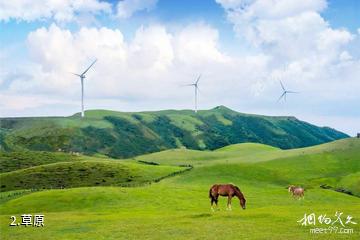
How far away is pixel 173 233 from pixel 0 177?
11159 cm

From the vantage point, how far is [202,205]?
2837 inches

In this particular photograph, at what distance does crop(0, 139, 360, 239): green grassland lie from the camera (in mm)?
38219

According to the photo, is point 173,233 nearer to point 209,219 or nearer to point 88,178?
point 209,219

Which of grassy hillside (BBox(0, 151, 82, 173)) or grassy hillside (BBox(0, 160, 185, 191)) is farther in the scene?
grassy hillside (BBox(0, 151, 82, 173))

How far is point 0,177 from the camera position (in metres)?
137

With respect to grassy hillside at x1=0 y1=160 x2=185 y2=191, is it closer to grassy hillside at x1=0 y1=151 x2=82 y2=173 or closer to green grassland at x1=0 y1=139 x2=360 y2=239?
green grassland at x1=0 y1=139 x2=360 y2=239

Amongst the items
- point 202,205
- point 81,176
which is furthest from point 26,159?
point 202,205

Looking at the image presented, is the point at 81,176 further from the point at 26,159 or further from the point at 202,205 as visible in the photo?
the point at 202,205

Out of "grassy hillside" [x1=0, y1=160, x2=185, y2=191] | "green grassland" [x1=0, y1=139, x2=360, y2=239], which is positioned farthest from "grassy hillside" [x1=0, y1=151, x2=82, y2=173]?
"green grassland" [x1=0, y1=139, x2=360, y2=239]

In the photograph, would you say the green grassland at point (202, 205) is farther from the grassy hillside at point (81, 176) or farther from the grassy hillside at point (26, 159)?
the grassy hillside at point (26, 159)

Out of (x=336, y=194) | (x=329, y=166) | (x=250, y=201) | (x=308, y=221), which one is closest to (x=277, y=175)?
(x=329, y=166)

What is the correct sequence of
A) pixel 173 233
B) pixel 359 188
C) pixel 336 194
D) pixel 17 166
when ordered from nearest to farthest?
1. pixel 173 233
2. pixel 336 194
3. pixel 359 188
4. pixel 17 166

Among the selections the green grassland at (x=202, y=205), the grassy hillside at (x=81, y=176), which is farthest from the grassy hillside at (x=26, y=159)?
the green grassland at (x=202, y=205)

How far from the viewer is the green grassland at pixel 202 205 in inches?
1505
